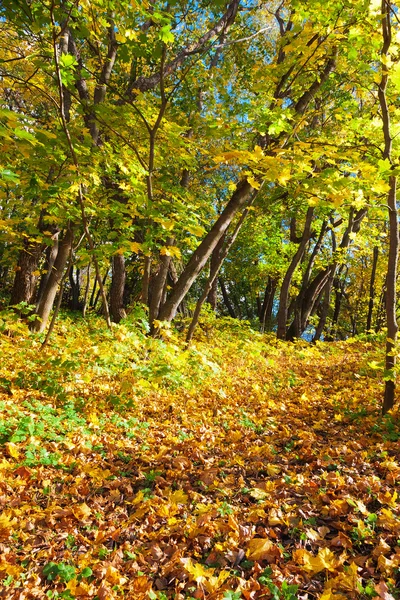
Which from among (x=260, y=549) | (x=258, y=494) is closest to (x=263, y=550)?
(x=260, y=549)

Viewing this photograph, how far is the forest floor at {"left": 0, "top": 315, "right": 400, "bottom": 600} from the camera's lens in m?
2.37

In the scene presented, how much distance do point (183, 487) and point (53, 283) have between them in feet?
17.8

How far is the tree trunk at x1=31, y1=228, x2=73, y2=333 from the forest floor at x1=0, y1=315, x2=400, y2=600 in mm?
1352

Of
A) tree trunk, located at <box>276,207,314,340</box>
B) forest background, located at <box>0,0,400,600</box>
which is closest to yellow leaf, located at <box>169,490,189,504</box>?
forest background, located at <box>0,0,400,600</box>

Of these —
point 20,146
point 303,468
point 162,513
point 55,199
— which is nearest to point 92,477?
point 162,513

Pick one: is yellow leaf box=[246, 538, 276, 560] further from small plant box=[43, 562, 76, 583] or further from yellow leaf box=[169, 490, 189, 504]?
small plant box=[43, 562, 76, 583]

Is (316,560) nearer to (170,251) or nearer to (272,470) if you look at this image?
(272,470)

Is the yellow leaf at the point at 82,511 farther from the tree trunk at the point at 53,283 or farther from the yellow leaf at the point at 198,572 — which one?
the tree trunk at the point at 53,283

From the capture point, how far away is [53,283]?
24.5 feet

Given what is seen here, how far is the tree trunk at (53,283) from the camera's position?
6.99 meters

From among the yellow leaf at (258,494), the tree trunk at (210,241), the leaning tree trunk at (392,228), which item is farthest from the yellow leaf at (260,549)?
the tree trunk at (210,241)

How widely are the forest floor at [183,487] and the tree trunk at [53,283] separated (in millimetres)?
1352

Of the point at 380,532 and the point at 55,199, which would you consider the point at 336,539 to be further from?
the point at 55,199

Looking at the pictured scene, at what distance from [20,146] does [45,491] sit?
9.53ft
